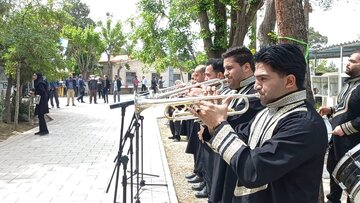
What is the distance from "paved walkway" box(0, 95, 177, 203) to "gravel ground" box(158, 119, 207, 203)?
122mm

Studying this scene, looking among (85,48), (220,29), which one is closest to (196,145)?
(220,29)

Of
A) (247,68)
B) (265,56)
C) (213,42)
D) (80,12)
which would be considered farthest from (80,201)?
(80,12)

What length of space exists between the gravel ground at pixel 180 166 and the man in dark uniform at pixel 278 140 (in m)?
3.37

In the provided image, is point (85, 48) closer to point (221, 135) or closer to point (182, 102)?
point (182, 102)

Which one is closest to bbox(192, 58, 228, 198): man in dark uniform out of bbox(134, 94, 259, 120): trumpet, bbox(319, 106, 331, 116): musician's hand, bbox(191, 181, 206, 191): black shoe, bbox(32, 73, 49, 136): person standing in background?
bbox(191, 181, 206, 191): black shoe

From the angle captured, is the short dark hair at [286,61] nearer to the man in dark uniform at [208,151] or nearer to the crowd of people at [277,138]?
the crowd of people at [277,138]

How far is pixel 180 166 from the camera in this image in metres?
7.66

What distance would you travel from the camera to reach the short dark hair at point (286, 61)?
2.28 m

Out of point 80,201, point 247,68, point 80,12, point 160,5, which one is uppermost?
point 80,12

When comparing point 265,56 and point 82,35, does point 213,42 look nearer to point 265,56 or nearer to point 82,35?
point 265,56

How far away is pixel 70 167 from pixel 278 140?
19.8 feet

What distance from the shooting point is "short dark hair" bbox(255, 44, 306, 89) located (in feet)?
7.49

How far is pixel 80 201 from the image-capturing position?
5594 millimetres

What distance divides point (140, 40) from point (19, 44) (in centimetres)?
536
